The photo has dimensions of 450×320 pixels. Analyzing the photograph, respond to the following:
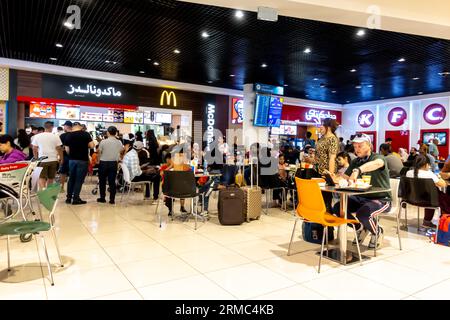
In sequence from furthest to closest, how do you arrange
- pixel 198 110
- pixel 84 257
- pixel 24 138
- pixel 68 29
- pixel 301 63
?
pixel 198 110 < pixel 301 63 < pixel 24 138 < pixel 68 29 < pixel 84 257

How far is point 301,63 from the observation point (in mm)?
8805

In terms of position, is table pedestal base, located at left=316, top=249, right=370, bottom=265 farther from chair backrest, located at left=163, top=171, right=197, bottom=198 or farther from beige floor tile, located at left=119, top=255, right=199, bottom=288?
chair backrest, located at left=163, top=171, right=197, bottom=198

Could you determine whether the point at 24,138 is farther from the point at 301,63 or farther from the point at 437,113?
the point at 437,113

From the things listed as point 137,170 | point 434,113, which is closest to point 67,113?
point 137,170

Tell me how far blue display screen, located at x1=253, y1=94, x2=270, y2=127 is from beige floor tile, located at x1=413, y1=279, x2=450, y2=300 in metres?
8.55

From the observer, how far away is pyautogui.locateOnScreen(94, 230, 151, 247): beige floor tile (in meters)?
4.20

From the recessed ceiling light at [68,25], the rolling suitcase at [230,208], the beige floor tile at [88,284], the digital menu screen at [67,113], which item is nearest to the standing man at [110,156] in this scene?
the recessed ceiling light at [68,25]

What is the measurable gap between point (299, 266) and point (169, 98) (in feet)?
31.1

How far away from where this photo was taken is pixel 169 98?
1180 centimetres

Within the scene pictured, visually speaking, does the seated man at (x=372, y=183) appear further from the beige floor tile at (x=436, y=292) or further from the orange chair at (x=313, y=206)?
the beige floor tile at (x=436, y=292)

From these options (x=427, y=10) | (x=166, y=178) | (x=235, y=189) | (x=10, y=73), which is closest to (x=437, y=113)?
(x=427, y=10)

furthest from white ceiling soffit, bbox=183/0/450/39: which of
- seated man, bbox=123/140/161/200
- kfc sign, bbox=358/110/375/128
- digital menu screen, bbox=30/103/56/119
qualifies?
kfc sign, bbox=358/110/375/128

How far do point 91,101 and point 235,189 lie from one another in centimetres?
701

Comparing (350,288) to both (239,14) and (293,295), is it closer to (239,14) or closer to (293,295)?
(293,295)
